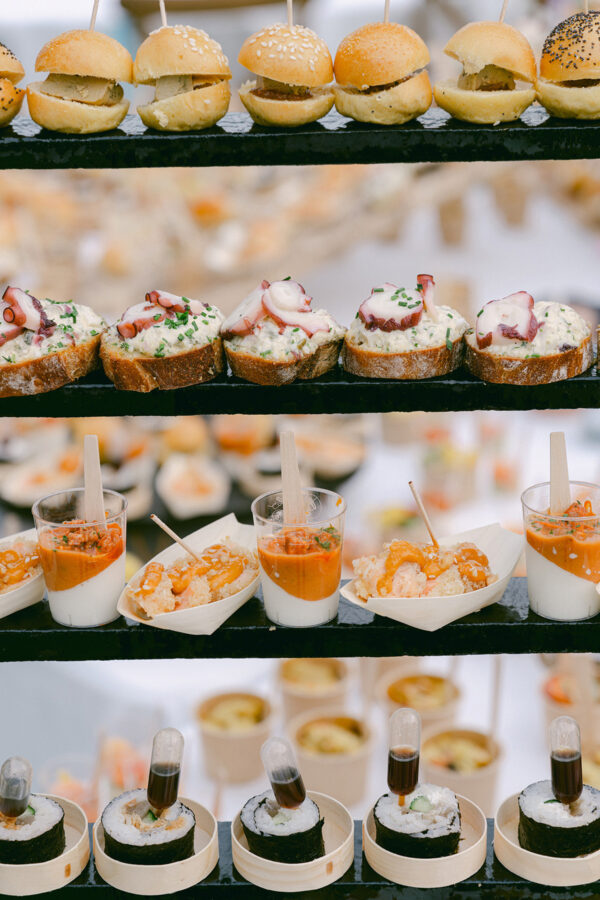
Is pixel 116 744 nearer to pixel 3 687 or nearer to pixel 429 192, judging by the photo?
pixel 3 687

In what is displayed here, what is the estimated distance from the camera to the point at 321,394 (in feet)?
5.92

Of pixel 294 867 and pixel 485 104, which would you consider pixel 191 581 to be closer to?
pixel 294 867

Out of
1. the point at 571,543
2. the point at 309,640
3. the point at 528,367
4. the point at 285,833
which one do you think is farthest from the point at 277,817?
the point at 528,367

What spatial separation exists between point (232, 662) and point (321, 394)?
6.19ft

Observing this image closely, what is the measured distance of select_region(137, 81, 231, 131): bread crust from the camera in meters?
1.69

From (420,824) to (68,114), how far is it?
156cm

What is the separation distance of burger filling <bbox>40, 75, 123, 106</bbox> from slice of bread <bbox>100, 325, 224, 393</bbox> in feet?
1.43

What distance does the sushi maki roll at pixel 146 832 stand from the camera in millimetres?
2025

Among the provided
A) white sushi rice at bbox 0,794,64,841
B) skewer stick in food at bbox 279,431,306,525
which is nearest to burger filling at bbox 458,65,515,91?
skewer stick in food at bbox 279,431,306,525

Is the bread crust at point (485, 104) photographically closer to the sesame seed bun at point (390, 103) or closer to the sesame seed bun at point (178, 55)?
the sesame seed bun at point (390, 103)

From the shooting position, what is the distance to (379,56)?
168 cm

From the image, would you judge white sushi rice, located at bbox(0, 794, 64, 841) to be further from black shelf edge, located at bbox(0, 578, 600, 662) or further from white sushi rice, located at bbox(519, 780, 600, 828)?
white sushi rice, located at bbox(519, 780, 600, 828)

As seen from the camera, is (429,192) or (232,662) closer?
(232,662)

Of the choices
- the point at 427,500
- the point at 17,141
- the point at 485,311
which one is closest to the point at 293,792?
the point at 485,311
